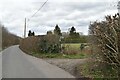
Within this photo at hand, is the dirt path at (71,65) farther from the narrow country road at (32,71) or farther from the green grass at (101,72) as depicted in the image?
the green grass at (101,72)

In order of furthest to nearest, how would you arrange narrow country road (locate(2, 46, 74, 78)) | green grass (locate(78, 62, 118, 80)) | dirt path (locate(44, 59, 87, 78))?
dirt path (locate(44, 59, 87, 78)) < narrow country road (locate(2, 46, 74, 78)) < green grass (locate(78, 62, 118, 80))

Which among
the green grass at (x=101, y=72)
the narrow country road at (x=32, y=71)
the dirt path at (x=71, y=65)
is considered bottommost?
the narrow country road at (x=32, y=71)

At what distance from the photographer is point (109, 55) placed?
1009 centimetres

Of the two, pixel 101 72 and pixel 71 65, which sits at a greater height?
pixel 101 72

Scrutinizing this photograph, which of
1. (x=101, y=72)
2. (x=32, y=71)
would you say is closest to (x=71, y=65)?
(x=32, y=71)

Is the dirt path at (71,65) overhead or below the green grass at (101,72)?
below

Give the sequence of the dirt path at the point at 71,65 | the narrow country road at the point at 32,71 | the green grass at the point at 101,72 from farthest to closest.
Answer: the dirt path at the point at 71,65 → the narrow country road at the point at 32,71 → the green grass at the point at 101,72

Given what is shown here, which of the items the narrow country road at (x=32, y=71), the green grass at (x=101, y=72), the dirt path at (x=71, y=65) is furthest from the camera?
the dirt path at (x=71, y=65)

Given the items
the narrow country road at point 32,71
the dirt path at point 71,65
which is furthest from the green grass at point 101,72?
the narrow country road at point 32,71

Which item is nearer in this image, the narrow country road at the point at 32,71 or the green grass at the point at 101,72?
the green grass at the point at 101,72

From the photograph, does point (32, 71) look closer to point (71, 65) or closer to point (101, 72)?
point (71, 65)

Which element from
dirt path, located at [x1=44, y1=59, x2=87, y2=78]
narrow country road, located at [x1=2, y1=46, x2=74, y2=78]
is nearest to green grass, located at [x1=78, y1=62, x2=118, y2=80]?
dirt path, located at [x1=44, y1=59, x2=87, y2=78]

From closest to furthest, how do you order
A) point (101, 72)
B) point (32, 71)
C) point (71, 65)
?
point (101, 72)
point (32, 71)
point (71, 65)

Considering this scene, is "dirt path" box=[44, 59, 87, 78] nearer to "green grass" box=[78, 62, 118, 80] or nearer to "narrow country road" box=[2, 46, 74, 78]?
"narrow country road" box=[2, 46, 74, 78]
